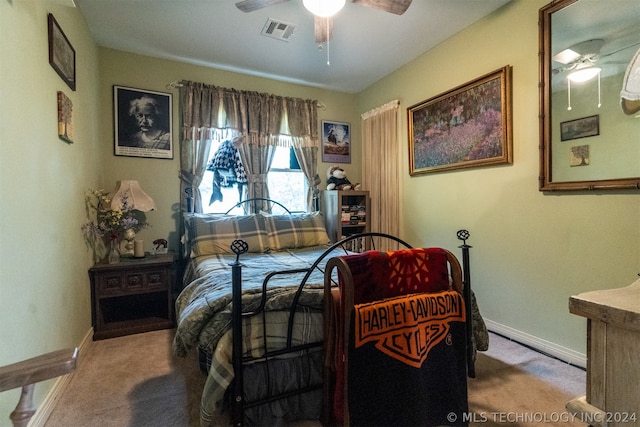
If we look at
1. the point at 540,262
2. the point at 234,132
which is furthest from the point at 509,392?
the point at 234,132

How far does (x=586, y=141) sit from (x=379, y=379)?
194 centimetres

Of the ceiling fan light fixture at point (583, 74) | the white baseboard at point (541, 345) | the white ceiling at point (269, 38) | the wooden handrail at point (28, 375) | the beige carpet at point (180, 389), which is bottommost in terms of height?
the beige carpet at point (180, 389)

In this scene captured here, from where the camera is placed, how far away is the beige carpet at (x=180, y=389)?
1511mm

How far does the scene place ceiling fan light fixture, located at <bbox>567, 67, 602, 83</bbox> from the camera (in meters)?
1.85

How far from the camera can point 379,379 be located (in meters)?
1.24

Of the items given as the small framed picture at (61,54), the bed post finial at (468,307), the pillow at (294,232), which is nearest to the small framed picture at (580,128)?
the bed post finial at (468,307)

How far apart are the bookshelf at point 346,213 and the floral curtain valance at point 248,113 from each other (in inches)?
30.7

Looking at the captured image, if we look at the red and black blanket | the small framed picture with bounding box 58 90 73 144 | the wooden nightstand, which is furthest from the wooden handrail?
the wooden nightstand

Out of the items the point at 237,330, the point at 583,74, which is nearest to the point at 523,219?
the point at 583,74

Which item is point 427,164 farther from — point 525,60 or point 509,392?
point 509,392

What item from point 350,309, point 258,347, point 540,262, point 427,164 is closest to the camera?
point 350,309

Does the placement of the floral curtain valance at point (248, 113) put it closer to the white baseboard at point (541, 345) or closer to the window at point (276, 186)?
the window at point (276, 186)

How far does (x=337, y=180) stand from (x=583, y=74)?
2477 mm

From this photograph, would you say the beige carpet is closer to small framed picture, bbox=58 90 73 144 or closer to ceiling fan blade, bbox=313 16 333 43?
small framed picture, bbox=58 90 73 144
